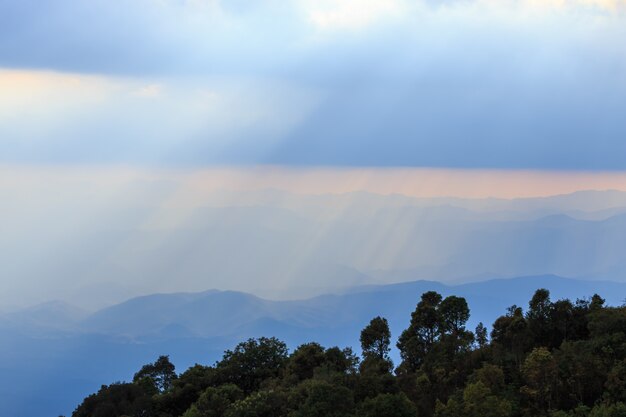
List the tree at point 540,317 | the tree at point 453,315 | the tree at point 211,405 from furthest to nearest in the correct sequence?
the tree at point 453,315 → the tree at point 540,317 → the tree at point 211,405

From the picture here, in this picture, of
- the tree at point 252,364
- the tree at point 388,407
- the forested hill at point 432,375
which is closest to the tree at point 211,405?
the forested hill at point 432,375

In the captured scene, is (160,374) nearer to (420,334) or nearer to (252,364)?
(252,364)

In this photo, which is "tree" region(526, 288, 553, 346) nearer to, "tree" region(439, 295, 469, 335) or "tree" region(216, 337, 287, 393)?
"tree" region(439, 295, 469, 335)

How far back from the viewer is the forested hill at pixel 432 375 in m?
44.6

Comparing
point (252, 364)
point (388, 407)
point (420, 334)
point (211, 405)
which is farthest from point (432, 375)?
point (252, 364)

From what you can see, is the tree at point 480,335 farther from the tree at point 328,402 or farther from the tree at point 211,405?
the tree at point 211,405

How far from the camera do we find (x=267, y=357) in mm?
64438

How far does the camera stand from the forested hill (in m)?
44.6

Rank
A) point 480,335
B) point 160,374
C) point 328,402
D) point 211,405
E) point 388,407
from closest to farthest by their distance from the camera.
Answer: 1. point 388,407
2. point 328,402
3. point 211,405
4. point 480,335
5. point 160,374

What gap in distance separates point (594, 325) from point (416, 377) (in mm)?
12576

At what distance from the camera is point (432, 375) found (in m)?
54.4

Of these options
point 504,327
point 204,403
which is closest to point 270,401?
point 204,403

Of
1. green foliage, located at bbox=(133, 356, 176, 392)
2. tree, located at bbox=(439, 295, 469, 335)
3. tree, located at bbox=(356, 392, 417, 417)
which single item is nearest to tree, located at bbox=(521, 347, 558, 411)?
tree, located at bbox=(356, 392, 417, 417)

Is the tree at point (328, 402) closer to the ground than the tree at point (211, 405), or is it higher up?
closer to the ground
